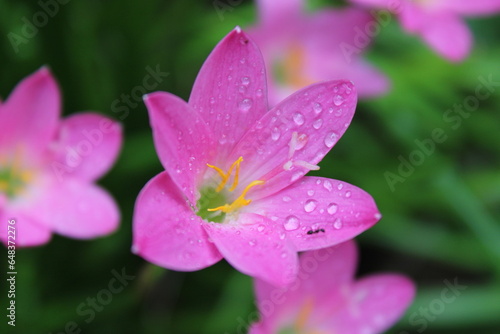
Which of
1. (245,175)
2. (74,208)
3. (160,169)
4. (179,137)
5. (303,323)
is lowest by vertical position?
(303,323)

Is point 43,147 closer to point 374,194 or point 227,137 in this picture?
point 227,137

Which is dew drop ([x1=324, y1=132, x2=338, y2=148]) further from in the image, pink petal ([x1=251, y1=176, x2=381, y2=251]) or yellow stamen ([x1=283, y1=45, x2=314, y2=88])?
yellow stamen ([x1=283, y1=45, x2=314, y2=88])

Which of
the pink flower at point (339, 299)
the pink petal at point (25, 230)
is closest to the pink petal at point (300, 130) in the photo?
the pink flower at point (339, 299)

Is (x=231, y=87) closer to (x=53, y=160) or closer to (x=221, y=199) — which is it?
(x=221, y=199)

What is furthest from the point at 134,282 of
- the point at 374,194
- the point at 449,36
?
the point at 449,36

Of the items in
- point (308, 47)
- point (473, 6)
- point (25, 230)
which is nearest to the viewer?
point (25, 230)

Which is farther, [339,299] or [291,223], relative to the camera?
[339,299]

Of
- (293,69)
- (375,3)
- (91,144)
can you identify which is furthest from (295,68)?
(91,144)

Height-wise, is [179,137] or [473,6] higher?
[179,137]
